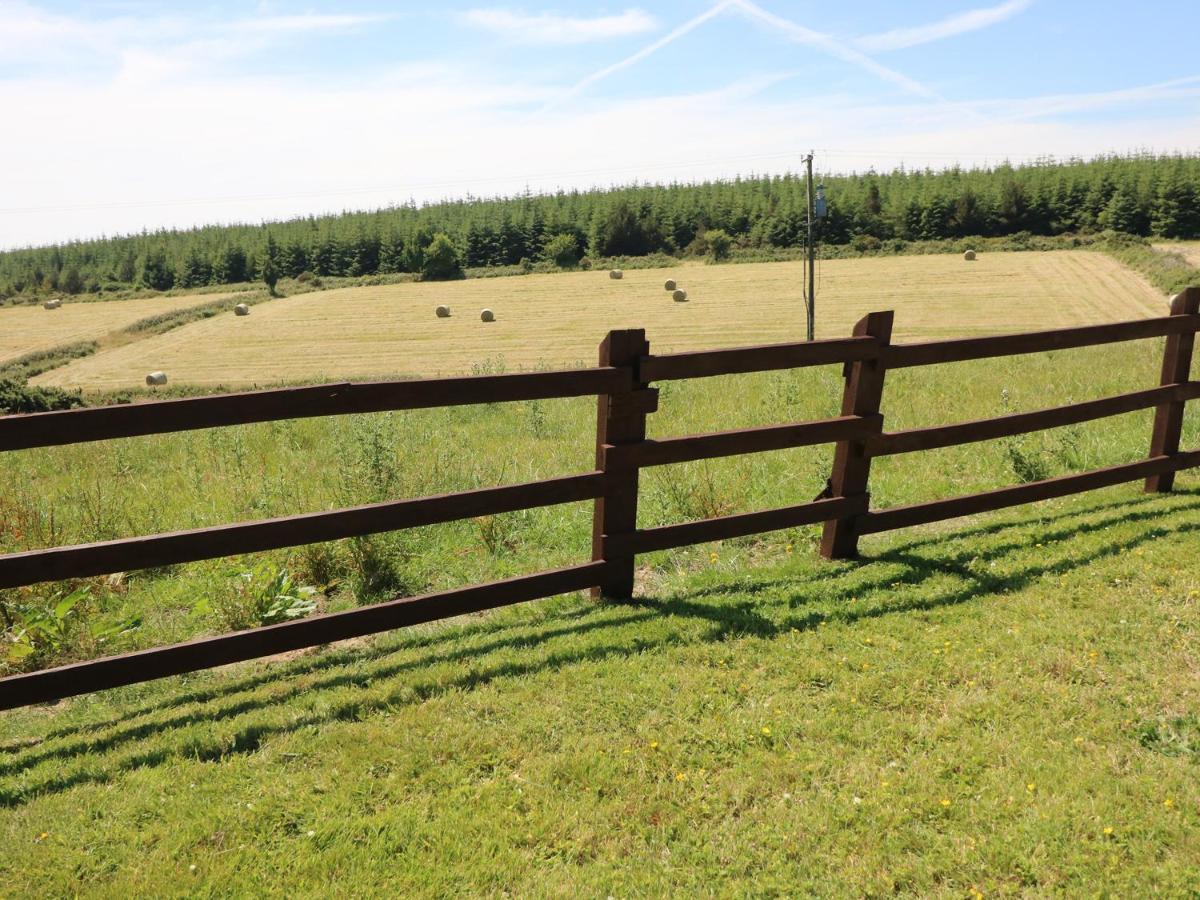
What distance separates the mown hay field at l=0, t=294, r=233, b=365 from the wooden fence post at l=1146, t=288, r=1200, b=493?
49.0 metres

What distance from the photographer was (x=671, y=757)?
3.62 meters

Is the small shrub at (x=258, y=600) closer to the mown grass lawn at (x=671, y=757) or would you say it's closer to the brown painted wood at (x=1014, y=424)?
the mown grass lawn at (x=671, y=757)

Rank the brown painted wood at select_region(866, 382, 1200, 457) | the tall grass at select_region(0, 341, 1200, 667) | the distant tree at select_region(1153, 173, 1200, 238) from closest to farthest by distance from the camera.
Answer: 1. the brown painted wood at select_region(866, 382, 1200, 457)
2. the tall grass at select_region(0, 341, 1200, 667)
3. the distant tree at select_region(1153, 173, 1200, 238)

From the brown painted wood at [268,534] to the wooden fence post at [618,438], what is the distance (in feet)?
0.40

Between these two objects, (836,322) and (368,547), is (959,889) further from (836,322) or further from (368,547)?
(836,322)

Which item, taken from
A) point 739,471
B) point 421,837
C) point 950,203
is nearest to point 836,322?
point 739,471

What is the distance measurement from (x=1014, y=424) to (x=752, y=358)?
230 cm

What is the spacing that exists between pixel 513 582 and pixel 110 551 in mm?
2003

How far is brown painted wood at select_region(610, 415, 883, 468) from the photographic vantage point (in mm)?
5098

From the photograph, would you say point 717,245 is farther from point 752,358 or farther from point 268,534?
point 268,534

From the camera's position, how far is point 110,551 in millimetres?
3928

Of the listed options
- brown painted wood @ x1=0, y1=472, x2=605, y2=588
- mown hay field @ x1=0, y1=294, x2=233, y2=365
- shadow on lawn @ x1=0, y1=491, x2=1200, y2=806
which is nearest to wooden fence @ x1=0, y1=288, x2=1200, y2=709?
brown painted wood @ x1=0, y1=472, x2=605, y2=588

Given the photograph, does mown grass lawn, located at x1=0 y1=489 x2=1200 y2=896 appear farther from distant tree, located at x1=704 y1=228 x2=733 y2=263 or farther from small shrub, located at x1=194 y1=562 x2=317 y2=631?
distant tree, located at x1=704 y1=228 x2=733 y2=263

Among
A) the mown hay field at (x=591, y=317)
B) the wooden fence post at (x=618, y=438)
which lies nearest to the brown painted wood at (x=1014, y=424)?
the wooden fence post at (x=618, y=438)
